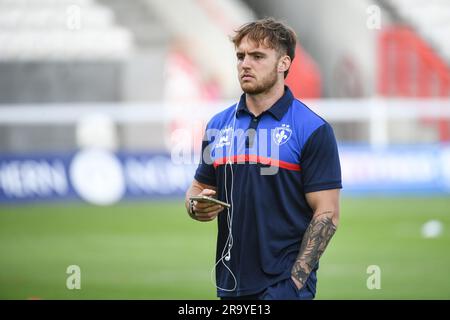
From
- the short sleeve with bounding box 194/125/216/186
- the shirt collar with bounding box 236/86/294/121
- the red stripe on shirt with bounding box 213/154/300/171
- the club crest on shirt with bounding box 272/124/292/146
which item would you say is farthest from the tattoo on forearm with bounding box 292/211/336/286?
the short sleeve with bounding box 194/125/216/186

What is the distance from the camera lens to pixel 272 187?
4.65m

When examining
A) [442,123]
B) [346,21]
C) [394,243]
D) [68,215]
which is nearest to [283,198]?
[394,243]

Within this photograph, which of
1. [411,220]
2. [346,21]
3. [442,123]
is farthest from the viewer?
[346,21]

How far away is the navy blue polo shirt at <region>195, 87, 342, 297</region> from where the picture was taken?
15.1 feet

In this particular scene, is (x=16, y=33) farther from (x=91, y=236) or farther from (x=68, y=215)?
(x=91, y=236)

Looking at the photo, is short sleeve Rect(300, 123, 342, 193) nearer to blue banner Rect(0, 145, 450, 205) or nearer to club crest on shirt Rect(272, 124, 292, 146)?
club crest on shirt Rect(272, 124, 292, 146)

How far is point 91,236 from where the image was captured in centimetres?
1304

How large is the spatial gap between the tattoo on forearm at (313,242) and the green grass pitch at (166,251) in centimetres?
424

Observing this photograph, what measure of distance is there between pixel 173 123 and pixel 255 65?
13.6 meters

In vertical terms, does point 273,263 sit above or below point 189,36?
below

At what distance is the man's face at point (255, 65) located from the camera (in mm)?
4684

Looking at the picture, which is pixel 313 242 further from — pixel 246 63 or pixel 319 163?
pixel 246 63

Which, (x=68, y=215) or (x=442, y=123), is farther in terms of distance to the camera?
(x=442, y=123)

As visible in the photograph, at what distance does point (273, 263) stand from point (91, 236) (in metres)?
8.67
